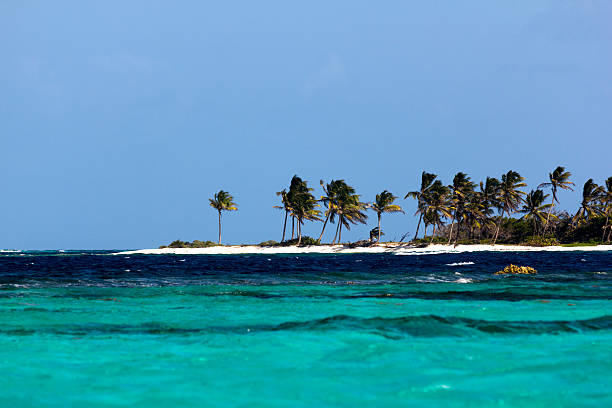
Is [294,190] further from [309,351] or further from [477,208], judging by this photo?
[309,351]

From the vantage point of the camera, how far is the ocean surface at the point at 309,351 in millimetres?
6328

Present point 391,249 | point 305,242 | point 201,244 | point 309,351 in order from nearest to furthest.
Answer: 1. point 309,351
2. point 391,249
3. point 305,242
4. point 201,244

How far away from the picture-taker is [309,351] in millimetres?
8914

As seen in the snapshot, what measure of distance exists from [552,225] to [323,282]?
95.3 meters

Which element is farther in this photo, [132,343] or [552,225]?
[552,225]

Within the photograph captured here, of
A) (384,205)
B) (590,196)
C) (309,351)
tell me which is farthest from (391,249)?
(309,351)

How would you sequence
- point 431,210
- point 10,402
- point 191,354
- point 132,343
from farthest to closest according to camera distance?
point 431,210
point 132,343
point 191,354
point 10,402

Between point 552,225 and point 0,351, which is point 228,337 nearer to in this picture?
point 0,351

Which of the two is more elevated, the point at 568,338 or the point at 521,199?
the point at 521,199

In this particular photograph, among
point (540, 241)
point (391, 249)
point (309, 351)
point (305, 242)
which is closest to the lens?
point (309, 351)

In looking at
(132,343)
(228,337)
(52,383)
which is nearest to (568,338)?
(228,337)

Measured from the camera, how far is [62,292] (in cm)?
2005

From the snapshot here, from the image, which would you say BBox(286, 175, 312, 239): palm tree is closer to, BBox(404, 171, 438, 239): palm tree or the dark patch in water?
BBox(404, 171, 438, 239): palm tree

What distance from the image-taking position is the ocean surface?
20.8 feet
